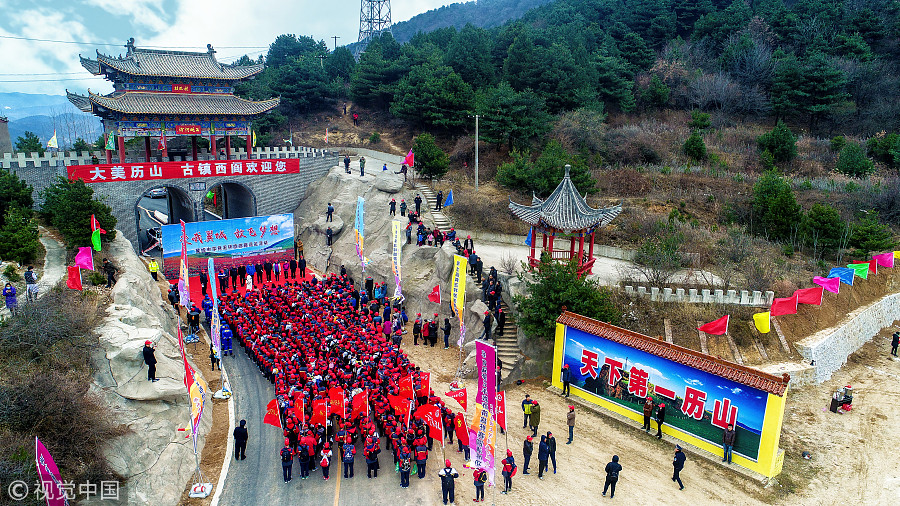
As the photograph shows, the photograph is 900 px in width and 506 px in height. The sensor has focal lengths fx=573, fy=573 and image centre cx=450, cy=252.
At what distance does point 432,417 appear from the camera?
14.9 meters

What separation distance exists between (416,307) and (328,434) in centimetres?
1029

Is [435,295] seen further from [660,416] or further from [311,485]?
[311,485]

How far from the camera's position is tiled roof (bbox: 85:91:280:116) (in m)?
29.9

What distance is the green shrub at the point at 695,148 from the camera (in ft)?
123

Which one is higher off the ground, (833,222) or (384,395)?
(833,222)

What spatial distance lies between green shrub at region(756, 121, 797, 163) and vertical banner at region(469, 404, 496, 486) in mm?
33535

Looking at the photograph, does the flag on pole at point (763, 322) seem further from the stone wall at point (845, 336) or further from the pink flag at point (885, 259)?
the pink flag at point (885, 259)

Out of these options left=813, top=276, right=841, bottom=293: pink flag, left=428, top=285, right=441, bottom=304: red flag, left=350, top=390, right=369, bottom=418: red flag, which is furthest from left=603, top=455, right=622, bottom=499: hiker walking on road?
left=813, top=276, right=841, bottom=293: pink flag

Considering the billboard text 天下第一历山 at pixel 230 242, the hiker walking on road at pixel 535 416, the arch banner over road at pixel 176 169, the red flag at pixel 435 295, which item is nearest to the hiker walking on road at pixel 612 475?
the hiker walking on road at pixel 535 416

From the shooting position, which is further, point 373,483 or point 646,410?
point 646,410

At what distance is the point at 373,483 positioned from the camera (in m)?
14.2

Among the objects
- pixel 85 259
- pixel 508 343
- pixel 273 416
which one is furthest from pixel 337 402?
pixel 85 259

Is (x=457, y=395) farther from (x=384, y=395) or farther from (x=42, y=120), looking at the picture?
(x=42, y=120)

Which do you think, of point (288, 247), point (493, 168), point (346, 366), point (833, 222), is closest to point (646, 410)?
point (346, 366)
